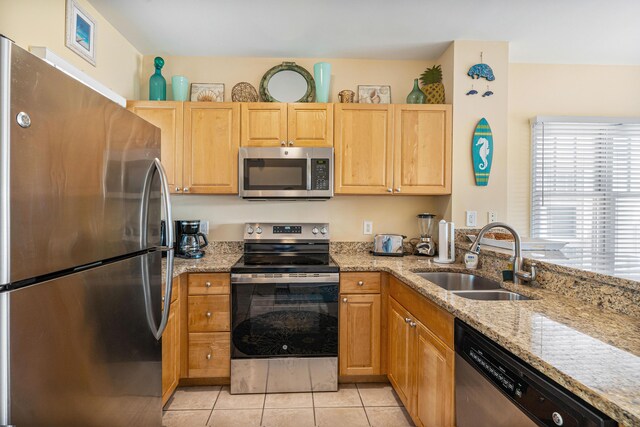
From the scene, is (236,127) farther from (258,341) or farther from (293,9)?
(258,341)

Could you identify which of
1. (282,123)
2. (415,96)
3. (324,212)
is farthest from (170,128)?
(415,96)

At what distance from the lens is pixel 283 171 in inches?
100

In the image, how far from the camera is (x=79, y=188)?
2.79 ft

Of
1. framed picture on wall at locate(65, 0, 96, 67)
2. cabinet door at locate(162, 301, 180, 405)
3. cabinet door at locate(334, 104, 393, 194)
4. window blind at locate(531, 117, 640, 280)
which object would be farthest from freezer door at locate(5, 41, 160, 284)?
window blind at locate(531, 117, 640, 280)

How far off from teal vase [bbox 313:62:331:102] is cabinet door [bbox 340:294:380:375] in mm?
1574

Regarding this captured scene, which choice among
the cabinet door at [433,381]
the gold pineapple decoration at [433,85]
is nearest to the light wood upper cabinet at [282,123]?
the gold pineapple decoration at [433,85]

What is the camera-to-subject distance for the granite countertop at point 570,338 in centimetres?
75

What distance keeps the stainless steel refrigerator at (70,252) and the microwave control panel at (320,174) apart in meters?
1.43

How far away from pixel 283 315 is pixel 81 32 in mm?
2172

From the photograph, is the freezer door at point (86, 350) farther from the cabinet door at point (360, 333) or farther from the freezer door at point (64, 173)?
the cabinet door at point (360, 333)

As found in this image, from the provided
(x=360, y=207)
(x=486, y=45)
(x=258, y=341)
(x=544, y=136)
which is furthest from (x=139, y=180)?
(x=544, y=136)

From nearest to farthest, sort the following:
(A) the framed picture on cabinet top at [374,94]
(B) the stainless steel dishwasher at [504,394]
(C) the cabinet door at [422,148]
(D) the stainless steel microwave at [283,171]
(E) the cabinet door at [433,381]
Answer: (B) the stainless steel dishwasher at [504,394] < (E) the cabinet door at [433,381] < (D) the stainless steel microwave at [283,171] < (C) the cabinet door at [422,148] < (A) the framed picture on cabinet top at [374,94]

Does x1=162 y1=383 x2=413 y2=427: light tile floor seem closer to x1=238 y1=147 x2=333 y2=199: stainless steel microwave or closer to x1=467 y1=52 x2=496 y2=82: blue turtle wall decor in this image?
x1=238 y1=147 x2=333 y2=199: stainless steel microwave

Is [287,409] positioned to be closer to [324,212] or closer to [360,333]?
[360,333]
